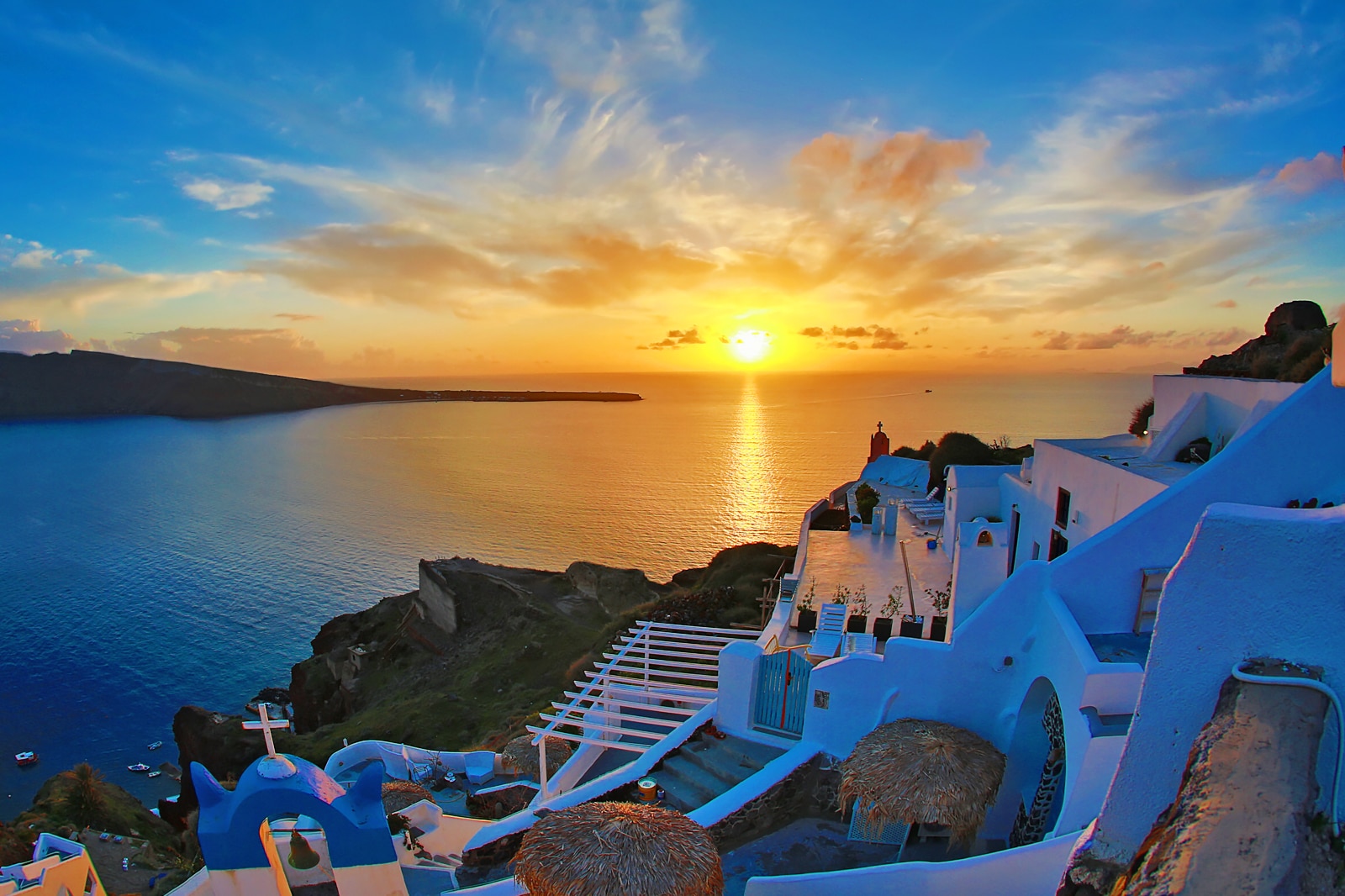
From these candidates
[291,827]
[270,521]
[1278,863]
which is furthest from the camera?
[270,521]

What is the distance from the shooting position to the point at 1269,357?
13.6m

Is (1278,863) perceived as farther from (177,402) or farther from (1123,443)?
(177,402)

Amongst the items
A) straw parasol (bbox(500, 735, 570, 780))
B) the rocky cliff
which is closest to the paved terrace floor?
the rocky cliff

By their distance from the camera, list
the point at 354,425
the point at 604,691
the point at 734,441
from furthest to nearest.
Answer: the point at 354,425
the point at 734,441
the point at 604,691

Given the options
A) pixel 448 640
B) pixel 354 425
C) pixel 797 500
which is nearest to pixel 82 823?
pixel 448 640

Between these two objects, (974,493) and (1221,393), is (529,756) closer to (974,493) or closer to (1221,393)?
(974,493)

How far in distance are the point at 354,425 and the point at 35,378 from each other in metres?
83.5

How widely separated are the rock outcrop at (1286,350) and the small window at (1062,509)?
9.29ft

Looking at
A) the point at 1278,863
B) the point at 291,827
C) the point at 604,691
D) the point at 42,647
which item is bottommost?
the point at 42,647

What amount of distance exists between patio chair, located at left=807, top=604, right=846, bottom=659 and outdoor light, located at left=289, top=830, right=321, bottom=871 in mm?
5952

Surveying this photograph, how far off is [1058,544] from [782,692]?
564 cm

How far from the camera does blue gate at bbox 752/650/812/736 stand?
28.1 ft

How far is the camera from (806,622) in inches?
445

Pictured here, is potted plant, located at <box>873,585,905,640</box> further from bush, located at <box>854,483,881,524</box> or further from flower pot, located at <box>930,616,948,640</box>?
bush, located at <box>854,483,881,524</box>
